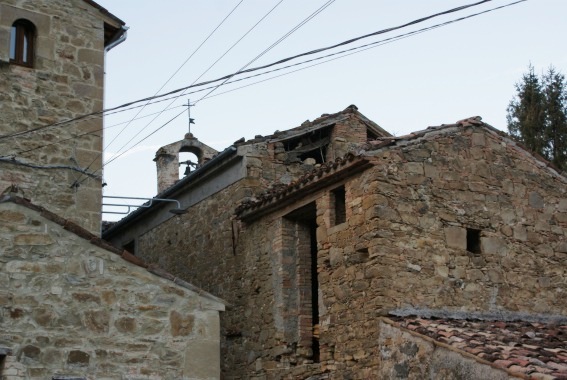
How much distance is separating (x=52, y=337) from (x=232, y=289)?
543cm

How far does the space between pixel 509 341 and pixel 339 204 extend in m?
3.36

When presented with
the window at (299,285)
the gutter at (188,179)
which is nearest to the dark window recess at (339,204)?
the window at (299,285)

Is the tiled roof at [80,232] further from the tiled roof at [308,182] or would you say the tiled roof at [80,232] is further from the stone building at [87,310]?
the tiled roof at [308,182]

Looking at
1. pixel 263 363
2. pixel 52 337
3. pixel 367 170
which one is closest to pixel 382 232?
pixel 367 170

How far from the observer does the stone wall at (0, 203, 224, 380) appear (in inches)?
380

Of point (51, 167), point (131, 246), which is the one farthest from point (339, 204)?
point (131, 246)

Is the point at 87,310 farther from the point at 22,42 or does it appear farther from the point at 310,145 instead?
the point at 310,145

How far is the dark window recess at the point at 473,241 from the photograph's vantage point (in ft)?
41.5

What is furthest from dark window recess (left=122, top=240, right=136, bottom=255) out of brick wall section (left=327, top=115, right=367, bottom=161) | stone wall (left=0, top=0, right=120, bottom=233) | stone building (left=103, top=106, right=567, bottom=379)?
stone wall (left=0, top=0, right=120, bottom=233)

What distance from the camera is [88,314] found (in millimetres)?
9945

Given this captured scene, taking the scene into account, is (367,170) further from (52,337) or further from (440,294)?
(52,337)

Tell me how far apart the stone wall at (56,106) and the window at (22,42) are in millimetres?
106

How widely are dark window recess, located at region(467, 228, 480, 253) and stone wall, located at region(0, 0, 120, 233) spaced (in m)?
5.22

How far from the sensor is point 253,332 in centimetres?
1420
